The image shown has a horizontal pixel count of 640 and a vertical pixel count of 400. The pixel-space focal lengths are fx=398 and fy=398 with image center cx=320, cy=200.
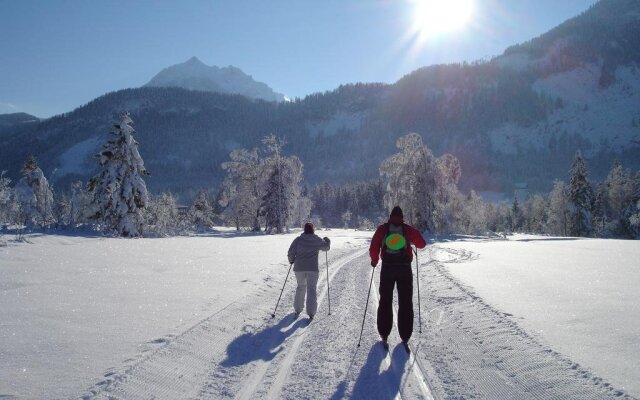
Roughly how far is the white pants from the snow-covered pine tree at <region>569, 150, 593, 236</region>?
173 feet

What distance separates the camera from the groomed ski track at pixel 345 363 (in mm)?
4758

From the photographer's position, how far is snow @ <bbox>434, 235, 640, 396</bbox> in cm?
532

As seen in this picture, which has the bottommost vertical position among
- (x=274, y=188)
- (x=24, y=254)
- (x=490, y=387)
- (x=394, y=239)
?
A: (x=490, y=387)

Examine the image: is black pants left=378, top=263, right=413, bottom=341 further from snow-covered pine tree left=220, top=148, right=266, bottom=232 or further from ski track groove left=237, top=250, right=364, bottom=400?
snow-covered pine tree left=220, top=148, right=266, bottom=232

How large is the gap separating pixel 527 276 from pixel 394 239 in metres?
7.68

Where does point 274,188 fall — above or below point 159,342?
above

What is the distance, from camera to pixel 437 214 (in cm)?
4072

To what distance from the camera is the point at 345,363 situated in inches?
228

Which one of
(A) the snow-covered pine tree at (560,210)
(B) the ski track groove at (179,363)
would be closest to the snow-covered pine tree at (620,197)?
(A) the snow-covered pine tree at (560,210)

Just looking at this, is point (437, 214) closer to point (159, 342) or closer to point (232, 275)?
point (232, 275)

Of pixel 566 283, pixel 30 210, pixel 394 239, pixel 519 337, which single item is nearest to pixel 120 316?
pixel 394 239

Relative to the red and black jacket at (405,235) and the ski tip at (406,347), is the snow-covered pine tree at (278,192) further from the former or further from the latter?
the ski tip at (406,347)

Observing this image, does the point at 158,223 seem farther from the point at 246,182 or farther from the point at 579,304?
the point at 579,304

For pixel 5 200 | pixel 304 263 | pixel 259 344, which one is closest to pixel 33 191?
pixel 5 200
